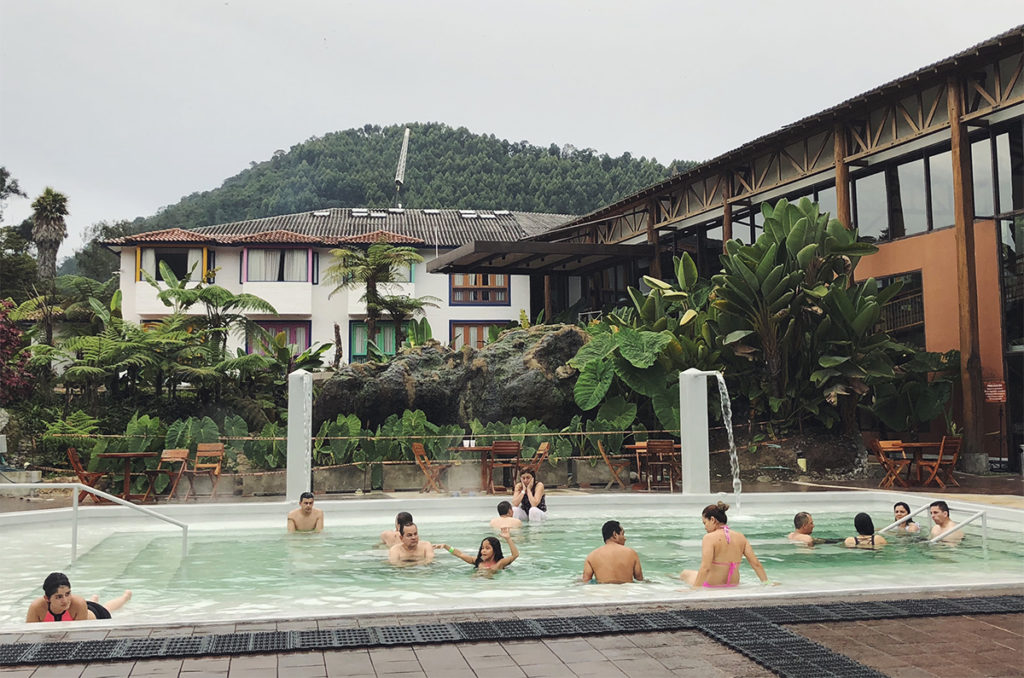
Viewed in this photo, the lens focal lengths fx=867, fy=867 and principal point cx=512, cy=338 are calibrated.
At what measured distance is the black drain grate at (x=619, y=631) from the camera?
450cm

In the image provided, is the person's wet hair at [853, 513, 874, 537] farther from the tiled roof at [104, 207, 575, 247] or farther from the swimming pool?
the tiled roof at [104, 207, 575, 247]

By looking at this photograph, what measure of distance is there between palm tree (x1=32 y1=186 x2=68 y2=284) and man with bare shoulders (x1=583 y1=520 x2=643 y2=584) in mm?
34871

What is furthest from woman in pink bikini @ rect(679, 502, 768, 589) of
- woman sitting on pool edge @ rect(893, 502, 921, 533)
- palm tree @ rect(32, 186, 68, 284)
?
palm tree @ rect(32, 186, 68, 284)

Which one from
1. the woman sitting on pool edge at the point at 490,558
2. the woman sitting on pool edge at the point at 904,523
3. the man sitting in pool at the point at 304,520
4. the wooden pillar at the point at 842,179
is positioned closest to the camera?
the woman sitting on pool edge at the point at 490,558

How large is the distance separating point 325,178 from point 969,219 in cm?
4122

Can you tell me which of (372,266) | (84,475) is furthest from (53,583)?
(372,266)

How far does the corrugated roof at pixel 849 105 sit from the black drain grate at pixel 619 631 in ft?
42.8

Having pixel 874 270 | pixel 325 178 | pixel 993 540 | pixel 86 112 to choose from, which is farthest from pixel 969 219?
pixel 325 178

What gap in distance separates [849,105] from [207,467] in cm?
1481

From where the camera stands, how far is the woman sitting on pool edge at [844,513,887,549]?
10.5m

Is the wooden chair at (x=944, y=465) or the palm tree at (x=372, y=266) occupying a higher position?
the palm tree at (x=372, y=266)

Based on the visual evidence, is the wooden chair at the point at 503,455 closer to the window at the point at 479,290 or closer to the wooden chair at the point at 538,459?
the wooden chair at the point at 538,459

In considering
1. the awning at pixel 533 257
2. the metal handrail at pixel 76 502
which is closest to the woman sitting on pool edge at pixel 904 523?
the metal handrail at pixel 76 502

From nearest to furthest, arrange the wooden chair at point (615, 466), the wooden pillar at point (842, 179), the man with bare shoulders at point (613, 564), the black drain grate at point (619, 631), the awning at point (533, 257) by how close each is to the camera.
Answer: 1. the black drain grate at point (619, 631)
2. the man with bare shoulders at point (613, 564)
3. the wooden chair at point (615, 466)
4. the wooden pillar at point (842, 179)
5. the awning at point (533, 257)
